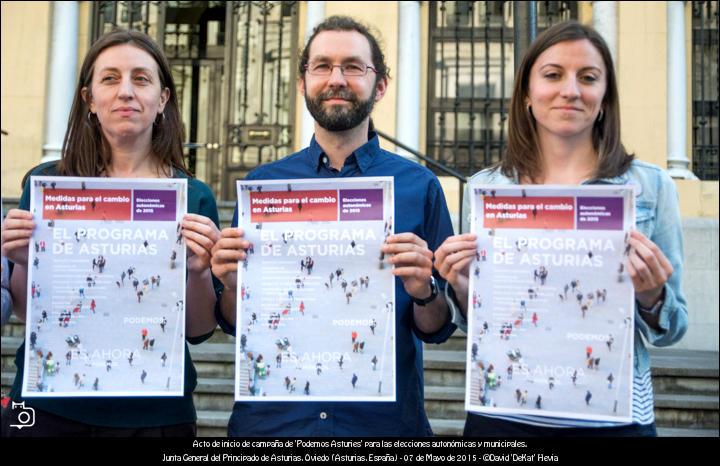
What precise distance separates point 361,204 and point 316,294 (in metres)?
0.31

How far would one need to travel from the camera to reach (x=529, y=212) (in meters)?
2.29

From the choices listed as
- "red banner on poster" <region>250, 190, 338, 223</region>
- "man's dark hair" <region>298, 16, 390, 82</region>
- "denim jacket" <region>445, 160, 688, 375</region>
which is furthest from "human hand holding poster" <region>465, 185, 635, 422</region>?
"man's dark hair" <region>298, 16, 390, 82</region>

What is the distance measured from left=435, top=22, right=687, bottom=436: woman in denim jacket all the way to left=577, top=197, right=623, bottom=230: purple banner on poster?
0.23ft

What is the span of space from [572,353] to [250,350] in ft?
3.12

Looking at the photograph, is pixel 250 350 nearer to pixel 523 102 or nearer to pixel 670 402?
pixel 523 102

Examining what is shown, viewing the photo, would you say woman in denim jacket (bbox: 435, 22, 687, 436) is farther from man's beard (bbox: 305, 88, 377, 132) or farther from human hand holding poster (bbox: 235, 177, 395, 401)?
man's beard (bbox: 305, 88, 377, 132)

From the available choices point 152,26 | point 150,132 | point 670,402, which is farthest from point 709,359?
point 152,26

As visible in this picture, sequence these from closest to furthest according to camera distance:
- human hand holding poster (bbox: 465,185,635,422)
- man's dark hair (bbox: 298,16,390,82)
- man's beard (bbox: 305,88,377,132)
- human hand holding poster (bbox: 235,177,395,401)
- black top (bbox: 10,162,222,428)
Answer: human hand holding poster (bbox: 465,185,635,422) < human hand holding poster (bbox: 235,177,395,401) < black top (bbox: 10,162,222,428) < man's beard (bbox: 305,88,377,132) < man's dark hair (bbox: 298,16,390,82)

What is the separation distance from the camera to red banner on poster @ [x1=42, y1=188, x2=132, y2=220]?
2.49 m

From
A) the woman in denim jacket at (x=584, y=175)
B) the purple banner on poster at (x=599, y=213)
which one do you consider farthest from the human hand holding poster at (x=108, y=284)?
the purple banner on poster at (x=599, y=213)

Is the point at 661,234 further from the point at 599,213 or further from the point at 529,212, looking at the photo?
the point at 529,212

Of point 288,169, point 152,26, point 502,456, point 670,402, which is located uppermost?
point 152,26

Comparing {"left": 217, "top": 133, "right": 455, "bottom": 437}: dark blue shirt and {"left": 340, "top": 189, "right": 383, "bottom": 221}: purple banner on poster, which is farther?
{"left": 217, "top": 133, "right": 455, "bottom": 437}: dark blue shirt

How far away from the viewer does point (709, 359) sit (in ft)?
25.0
